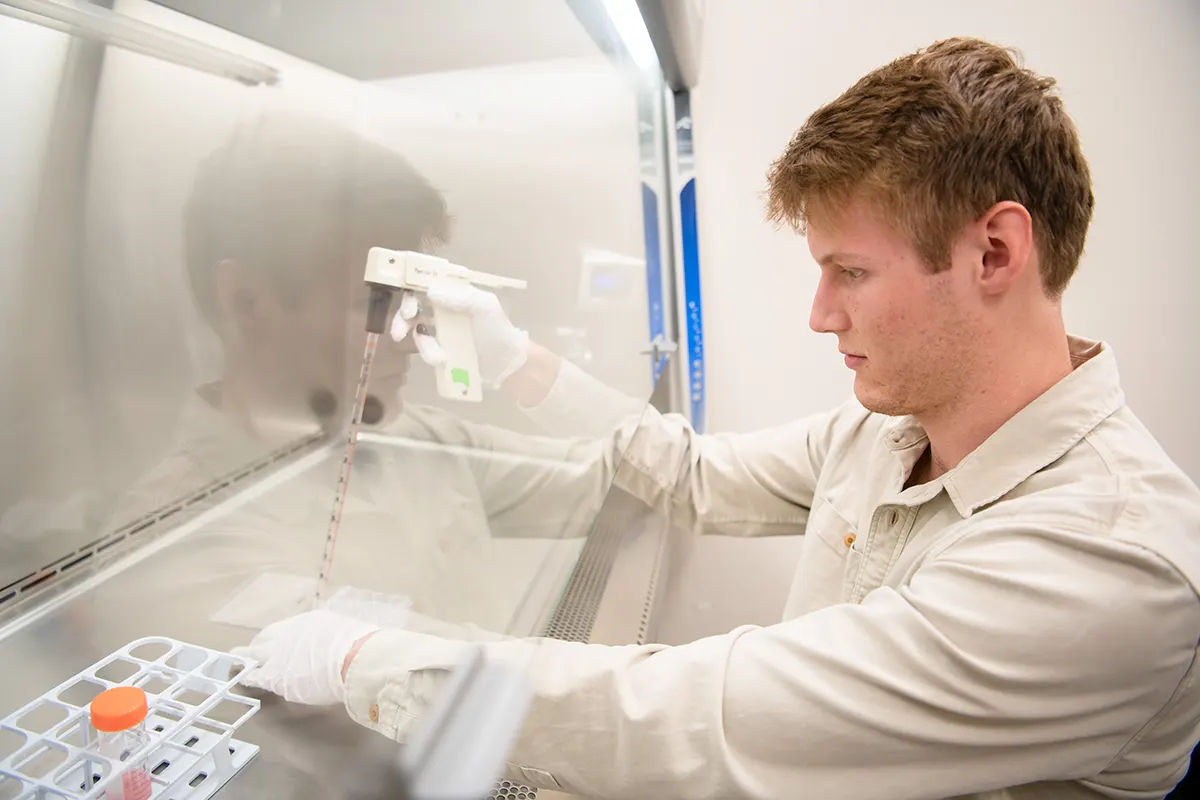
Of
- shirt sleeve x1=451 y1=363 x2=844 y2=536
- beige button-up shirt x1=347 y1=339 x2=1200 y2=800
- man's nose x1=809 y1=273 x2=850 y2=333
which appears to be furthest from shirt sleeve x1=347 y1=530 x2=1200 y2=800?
shirt sleeve x1=451 y1=363 x2=844 y2=536

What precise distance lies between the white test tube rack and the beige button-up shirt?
5.2 inches

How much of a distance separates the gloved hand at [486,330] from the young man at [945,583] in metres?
0.39

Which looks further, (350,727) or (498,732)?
(350,727)

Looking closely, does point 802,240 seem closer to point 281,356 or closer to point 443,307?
point 443,307

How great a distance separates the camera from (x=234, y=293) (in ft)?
3.43

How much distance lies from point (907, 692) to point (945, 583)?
0.12m

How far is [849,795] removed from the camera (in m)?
0.72

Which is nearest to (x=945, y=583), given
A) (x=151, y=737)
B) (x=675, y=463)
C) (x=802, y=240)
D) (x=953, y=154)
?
(x=953, y=154)

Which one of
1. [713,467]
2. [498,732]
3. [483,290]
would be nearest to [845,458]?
[713,467]

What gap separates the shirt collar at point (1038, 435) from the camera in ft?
2.71

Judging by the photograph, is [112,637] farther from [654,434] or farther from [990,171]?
[990,171]

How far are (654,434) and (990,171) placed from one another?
74 cm

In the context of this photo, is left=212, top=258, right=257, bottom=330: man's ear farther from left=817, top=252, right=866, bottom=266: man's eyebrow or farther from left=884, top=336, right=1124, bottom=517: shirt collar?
left=884, top=336, right=1124, bottom=517: shirt collar

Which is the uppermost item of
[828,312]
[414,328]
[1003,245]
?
[1003,245]
